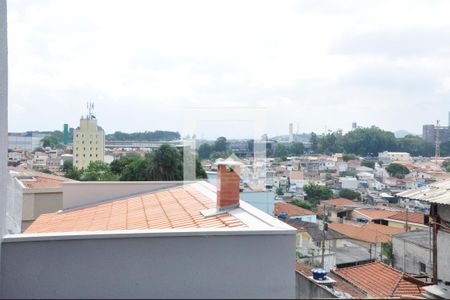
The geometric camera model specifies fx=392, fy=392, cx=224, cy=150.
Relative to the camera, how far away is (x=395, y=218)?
37.8m

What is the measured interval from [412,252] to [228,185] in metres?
17.2

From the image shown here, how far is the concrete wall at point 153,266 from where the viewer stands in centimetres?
337

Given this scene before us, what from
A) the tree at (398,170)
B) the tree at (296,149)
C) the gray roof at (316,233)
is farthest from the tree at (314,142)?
the gray roof at (316,233)

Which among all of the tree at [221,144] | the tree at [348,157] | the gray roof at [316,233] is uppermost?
the tree at [221,144]

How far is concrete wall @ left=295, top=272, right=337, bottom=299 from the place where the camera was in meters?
4.73

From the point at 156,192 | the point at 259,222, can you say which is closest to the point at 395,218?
the point at 156,192

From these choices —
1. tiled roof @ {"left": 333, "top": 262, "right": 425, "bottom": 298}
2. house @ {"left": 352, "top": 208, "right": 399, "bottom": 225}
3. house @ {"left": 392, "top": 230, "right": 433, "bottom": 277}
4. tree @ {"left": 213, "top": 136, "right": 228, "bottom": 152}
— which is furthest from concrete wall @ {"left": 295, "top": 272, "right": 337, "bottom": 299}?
house @ {"left": 352, "top": 208, "right": 399, "bottom": 225}

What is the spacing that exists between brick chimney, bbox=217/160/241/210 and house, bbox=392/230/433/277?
15.8 metres

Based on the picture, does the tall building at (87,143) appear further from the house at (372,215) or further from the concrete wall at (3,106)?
the concrete wall at (3,106)

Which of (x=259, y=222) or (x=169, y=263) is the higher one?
(x=259, y=222)

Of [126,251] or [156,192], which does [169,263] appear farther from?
[156,192]

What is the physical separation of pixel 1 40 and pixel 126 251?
2.14 meters

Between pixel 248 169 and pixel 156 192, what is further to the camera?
pixel 156 192

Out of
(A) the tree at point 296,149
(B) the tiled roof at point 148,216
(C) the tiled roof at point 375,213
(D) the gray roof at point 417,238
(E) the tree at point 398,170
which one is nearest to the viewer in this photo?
(B) the tiled roof at point 148,216
